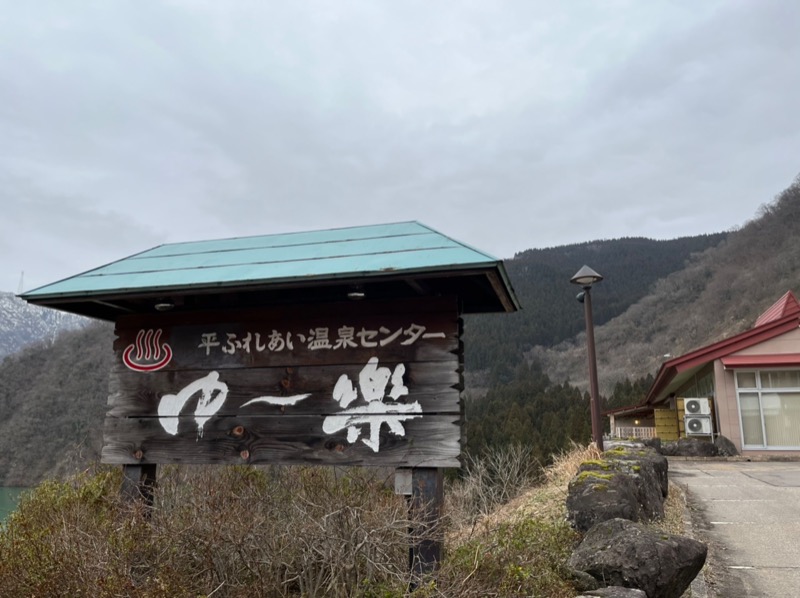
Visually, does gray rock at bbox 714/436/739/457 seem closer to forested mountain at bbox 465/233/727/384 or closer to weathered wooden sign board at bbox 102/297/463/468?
weathered wooden sign board at bbox 102/297/463/468

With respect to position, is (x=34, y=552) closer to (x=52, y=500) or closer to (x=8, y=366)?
(x=52, y=500)

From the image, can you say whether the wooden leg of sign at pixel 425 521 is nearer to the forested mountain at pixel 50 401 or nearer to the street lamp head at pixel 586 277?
the street lamp head at pixel 586 277

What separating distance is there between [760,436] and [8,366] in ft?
226

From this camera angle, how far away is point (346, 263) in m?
4.39

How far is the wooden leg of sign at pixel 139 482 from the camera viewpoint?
4.99m

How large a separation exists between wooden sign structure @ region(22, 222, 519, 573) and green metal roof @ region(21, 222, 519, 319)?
0.7 inches

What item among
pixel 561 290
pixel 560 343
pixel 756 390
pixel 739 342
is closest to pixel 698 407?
pixel 756 390

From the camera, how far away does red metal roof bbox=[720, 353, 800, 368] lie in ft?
58.4

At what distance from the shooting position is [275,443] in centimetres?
464

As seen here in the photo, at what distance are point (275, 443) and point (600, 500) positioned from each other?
3.35 metres

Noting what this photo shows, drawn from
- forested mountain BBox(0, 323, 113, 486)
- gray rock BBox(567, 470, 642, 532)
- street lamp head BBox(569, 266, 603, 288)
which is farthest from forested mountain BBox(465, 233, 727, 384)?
gray rock BBox(567, 470, 642, 532)

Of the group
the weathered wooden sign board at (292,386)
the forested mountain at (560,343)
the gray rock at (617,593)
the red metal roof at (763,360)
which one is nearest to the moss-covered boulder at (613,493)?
the gray rock at (617,593)

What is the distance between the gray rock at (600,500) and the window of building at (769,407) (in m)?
15.0

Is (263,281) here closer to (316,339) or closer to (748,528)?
(316,339)
